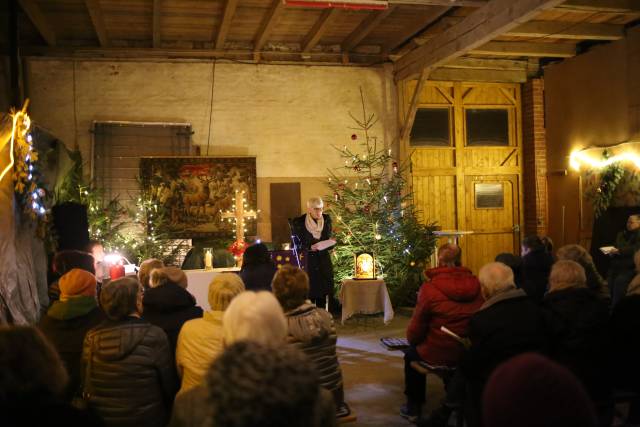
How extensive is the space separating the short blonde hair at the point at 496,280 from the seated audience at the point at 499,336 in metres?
0.17

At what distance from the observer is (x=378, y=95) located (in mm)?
11398

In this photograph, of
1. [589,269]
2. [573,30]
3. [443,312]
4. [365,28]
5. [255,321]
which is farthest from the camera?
[573,30]

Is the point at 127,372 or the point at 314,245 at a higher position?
the point at 314,245

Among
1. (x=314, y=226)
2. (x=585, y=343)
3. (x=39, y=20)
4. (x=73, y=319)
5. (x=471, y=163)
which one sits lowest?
(x=585, y=343)

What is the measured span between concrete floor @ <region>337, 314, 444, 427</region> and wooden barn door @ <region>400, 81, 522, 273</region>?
4.18 meters

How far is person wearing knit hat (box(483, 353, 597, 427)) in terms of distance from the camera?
1447 mm

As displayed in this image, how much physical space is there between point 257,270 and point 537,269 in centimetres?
281

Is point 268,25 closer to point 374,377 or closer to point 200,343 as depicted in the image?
point 374,377

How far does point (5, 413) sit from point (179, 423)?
78 centimetres

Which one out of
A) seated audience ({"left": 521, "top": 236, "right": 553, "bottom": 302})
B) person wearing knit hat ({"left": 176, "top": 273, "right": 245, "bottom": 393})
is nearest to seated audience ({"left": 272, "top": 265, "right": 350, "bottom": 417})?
person wearing knit hat ({"left": 176, "top": 273, "right": 245, "bottom": 393})

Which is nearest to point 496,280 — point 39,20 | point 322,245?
point 322,245

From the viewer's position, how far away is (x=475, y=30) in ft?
27.4

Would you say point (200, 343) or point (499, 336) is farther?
point (499, 336)

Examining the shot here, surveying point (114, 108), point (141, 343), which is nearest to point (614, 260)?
point (141, 343)
